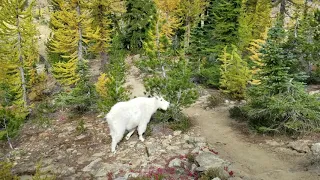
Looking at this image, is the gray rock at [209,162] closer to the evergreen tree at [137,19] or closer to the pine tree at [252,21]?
the pine tree at [252,21]

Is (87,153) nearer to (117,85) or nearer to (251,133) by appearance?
(117,85)

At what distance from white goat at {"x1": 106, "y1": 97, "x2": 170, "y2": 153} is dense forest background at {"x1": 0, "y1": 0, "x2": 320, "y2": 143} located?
1.11 metres

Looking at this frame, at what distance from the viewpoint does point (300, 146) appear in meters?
10.2

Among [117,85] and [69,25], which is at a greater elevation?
[69,25]

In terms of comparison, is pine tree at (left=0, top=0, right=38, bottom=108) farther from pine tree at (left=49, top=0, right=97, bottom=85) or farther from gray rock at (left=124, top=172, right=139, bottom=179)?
gray rock at (left=124, top=172, right=139, bottom=179)

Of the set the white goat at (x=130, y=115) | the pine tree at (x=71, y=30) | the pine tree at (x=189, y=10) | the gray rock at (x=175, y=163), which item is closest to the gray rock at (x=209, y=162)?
the gray rock at (x=175, y=163)

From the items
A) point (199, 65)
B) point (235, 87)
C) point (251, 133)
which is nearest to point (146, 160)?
point (251, 133)

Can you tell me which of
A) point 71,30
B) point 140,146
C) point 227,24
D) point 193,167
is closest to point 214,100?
point 140,146

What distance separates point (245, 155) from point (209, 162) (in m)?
1.83

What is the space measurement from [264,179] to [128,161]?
4341 millimetres

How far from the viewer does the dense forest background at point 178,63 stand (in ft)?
36.8

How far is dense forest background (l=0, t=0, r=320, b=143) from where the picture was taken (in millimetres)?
11219

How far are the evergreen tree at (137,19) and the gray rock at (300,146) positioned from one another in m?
20.6

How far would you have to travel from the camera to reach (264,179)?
8.38m
